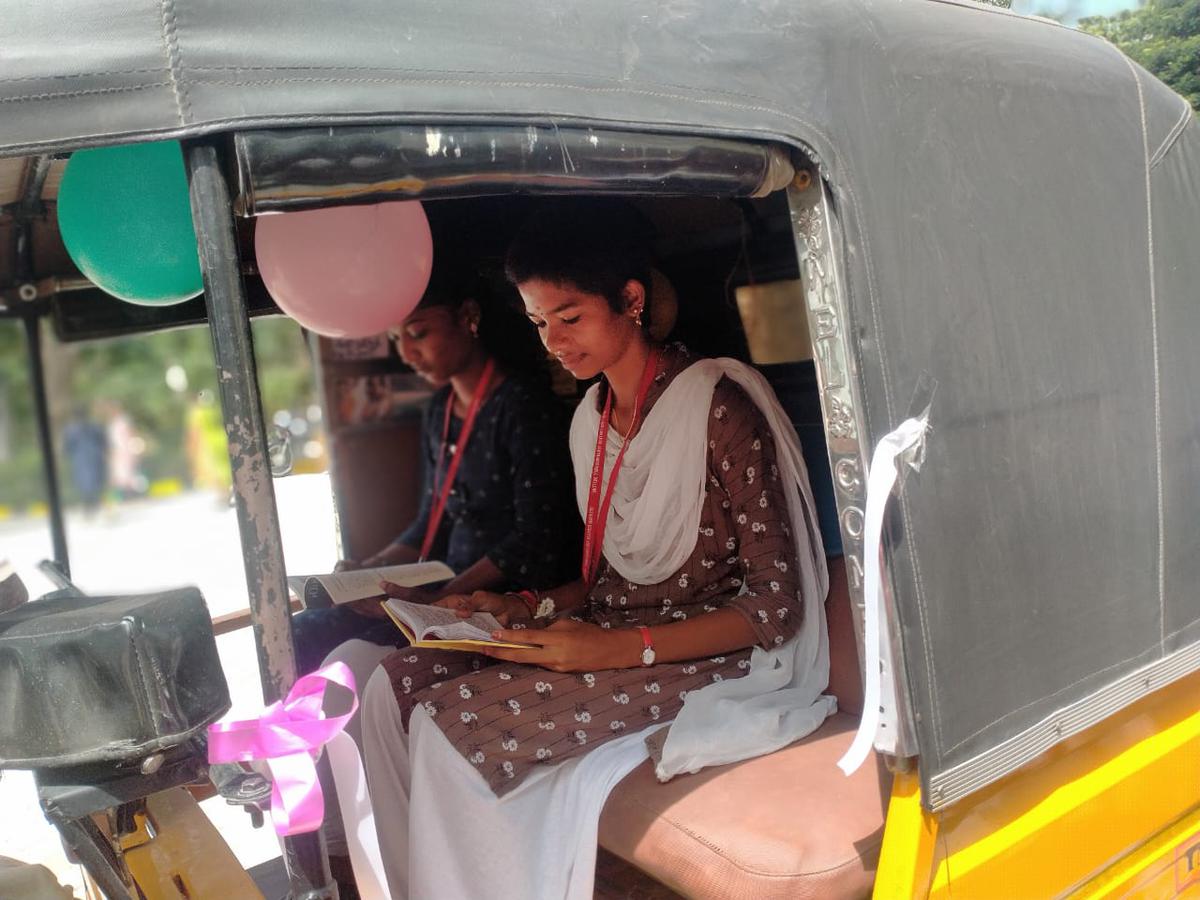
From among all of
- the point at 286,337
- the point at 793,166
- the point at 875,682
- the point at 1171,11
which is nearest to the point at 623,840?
the point at 875,682

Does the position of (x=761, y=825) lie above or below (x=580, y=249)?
below

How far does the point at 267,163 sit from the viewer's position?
1204 millimetres

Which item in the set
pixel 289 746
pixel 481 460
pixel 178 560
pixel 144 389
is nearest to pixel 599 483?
pixel 481 460

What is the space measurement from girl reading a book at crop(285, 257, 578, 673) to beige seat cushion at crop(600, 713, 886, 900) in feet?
3.76

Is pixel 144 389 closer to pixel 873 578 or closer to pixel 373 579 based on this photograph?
pixel 373 579

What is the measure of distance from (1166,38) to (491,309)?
2203 millimetres

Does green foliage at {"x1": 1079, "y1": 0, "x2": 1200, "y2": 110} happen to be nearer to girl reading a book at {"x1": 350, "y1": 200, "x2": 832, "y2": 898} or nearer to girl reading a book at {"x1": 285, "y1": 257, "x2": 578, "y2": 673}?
girl reading a book at {"x1": 350, "y1": 200, "x2": 832, "y2": 898}

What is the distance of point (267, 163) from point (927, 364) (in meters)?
1.09

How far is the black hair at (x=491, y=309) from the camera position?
3.42 metres

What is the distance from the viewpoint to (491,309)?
138 inches

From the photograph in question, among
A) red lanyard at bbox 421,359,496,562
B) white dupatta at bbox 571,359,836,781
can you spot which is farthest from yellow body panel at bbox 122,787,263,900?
red lanyard at bbox 421,359,496,562

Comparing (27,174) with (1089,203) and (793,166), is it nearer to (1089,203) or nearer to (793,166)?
(793,166)

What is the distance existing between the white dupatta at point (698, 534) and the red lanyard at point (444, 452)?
3.37 feet

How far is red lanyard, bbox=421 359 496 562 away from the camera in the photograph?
3.44 m
